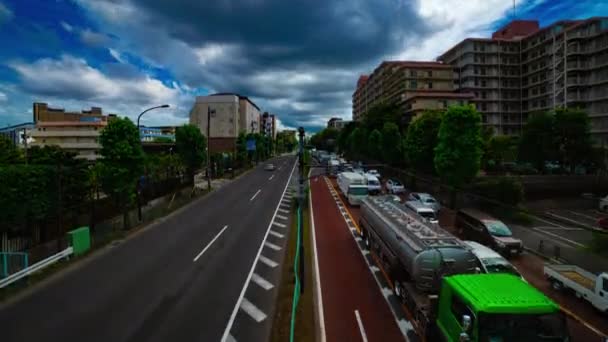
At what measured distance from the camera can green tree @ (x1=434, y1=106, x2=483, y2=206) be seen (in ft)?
98.7

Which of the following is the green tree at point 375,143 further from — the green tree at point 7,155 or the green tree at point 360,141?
the green tree at point 7,155

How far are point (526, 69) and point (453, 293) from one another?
9372 cm

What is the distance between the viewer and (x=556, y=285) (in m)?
14.5

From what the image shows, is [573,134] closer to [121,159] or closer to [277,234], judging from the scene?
[277,234]

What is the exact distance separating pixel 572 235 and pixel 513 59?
72252 mm

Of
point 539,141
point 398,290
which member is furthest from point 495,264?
point 539,141

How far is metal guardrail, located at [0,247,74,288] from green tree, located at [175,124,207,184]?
2297 centimetres

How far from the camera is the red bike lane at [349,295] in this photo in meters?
11.4

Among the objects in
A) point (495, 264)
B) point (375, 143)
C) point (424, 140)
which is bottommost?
point (495, 264)

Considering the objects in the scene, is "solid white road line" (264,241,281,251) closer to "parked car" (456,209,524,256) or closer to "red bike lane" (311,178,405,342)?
"red bike lane" (311,178,405,342)

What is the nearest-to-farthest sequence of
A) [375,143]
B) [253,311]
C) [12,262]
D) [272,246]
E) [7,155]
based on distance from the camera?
1. [253,311]
2. [12,262]
3. [272,246]
4. [7,155]
5. [375,143]

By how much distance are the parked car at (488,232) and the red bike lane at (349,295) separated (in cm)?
782

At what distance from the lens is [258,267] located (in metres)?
17.4

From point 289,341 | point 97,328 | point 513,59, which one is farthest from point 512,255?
point 513,59
